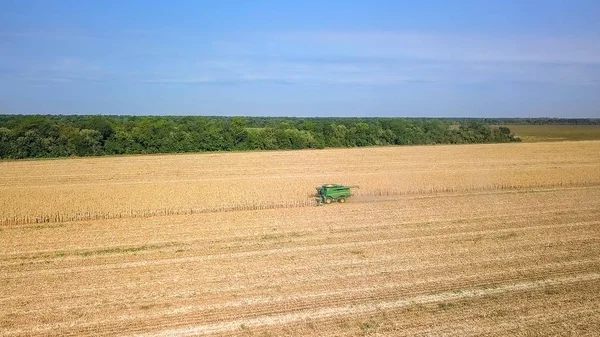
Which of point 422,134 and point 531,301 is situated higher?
point 422,134

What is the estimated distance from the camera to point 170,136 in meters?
62.8

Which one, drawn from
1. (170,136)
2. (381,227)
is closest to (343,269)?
(381,227)

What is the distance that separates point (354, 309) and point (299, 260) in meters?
4.50

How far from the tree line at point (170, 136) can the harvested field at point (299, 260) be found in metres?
23.2

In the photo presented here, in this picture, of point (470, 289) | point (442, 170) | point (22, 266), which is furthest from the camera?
point (442, 170)

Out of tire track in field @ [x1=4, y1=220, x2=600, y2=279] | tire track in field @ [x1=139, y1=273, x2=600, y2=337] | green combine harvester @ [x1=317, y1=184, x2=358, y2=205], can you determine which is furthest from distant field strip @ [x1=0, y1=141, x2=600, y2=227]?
tire track in field @ [x1=139, y1=273, x2=600, y2=337]

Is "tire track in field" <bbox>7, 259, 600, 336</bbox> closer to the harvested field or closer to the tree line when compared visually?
the harvested field

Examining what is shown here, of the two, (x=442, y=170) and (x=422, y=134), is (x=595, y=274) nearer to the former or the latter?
(x=442, y=170)

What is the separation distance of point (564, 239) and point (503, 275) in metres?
6.13

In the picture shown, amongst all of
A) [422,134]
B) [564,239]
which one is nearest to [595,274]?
[564,239]

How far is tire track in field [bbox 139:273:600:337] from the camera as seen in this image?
1182 centimetres

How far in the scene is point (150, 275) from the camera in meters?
15.8

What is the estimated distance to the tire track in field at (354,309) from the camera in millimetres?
11820

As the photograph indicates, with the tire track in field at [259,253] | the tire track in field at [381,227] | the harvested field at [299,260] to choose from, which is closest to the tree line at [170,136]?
the harvested field at [299,260]
